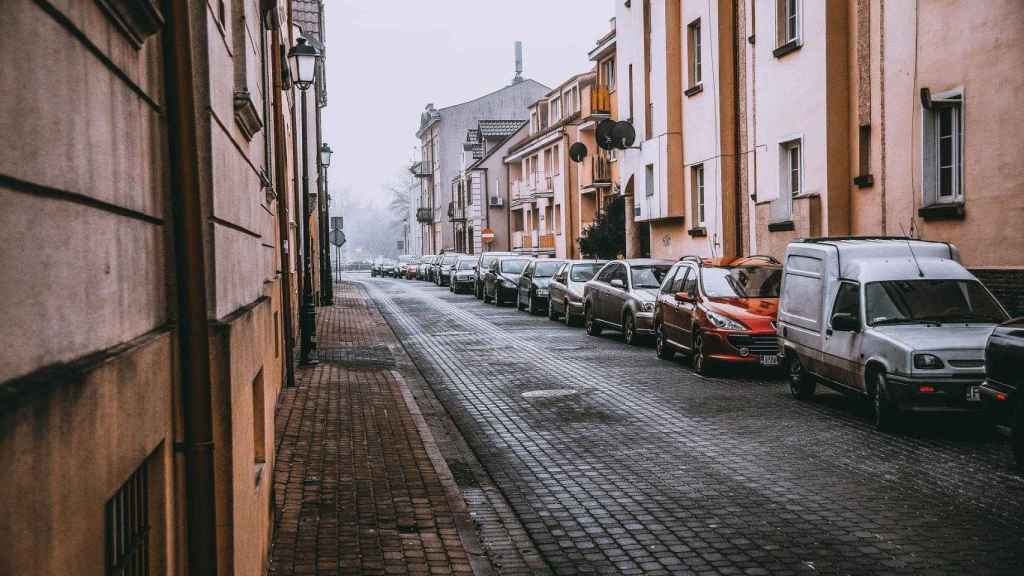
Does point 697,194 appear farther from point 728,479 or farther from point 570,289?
point 728,479

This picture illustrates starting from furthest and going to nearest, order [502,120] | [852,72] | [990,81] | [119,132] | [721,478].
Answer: [502,120] → [852,72] → [990,81] → [721,478] → [119,132]

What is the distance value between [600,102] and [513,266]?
28.4 ft

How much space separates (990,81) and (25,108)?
50.5 ft

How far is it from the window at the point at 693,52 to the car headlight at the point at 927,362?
18775mm

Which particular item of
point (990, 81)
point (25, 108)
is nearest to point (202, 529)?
point (25, 108)

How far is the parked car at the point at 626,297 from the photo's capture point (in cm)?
2020

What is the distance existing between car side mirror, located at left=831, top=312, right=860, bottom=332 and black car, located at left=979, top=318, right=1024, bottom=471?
2.37 metres

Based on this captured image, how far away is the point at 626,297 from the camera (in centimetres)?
2094

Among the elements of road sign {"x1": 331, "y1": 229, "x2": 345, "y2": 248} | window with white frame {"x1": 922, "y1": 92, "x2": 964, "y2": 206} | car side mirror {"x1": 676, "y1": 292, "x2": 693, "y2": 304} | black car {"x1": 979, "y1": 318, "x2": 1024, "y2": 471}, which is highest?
window with white frame {"x1": 922, "y1": 92, "x2": 964, "y2": 206}

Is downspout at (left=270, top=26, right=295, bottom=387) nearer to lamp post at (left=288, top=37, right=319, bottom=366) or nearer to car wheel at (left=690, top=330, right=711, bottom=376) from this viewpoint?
lamp post at (left=288, top=37, right=319, bottom=366)

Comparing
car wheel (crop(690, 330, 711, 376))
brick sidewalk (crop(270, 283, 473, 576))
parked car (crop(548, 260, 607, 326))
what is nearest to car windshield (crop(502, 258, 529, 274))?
parked car (crop(548, 260, 607, 326))

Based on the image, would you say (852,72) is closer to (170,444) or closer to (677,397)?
(677,397)

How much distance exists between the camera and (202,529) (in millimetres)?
3541

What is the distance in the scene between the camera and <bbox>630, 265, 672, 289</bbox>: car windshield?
2122 cm
